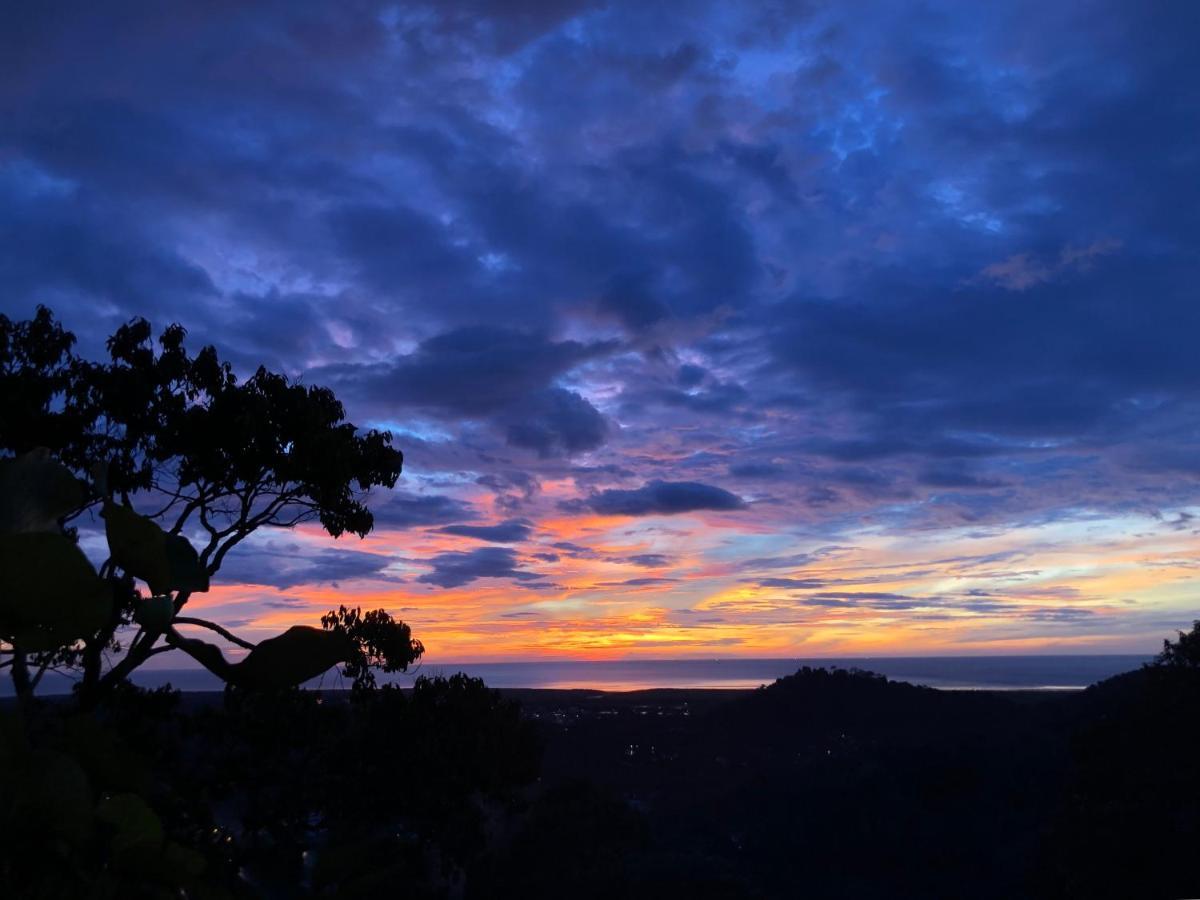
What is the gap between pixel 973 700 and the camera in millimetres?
50688

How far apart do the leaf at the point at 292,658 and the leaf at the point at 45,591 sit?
26 cm

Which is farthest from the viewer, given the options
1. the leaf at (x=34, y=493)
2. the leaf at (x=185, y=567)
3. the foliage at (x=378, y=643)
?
the foliage at (x=378, y=643)

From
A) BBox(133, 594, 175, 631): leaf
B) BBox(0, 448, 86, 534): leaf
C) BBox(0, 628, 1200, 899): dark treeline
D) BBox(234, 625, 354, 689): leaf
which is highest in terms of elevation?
BBox(0, 448, 86, 534): leaf

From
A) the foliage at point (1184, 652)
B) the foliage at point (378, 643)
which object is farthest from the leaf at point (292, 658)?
the foliage at point (1184, 652)

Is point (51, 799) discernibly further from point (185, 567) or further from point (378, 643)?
point (378, 643)

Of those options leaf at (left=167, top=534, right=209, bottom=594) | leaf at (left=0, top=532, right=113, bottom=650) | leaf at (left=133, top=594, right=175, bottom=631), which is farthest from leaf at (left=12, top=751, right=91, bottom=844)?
leaf at (left=167, top=534, right=209, bottom=594)

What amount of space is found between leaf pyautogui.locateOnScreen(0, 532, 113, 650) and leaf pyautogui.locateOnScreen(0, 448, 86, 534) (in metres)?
0.10

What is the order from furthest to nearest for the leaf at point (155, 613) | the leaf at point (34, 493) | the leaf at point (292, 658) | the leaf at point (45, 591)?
the leaf at point (155, 613)
the leaf at point (292, 658)
the leaf at point (34, 493)
the leaf at point (45, 591)

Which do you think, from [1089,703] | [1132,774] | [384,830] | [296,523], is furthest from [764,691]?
[296,523]

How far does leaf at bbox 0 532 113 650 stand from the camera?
1.08 meters

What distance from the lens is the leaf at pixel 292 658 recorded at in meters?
1.35

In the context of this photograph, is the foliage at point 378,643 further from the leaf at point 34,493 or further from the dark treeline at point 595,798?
the leaf at point 34,493

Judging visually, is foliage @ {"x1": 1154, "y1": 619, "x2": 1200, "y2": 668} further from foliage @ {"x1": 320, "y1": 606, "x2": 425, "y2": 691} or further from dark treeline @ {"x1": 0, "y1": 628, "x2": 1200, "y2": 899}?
foliage @ {"x1": 320, "y1": 606, "x2": 425, "y2": 691}

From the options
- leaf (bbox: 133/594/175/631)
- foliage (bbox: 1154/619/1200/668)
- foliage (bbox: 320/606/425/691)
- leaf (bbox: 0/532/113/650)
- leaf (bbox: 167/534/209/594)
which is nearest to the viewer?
leaf (bbox: 0/532/113/650)
